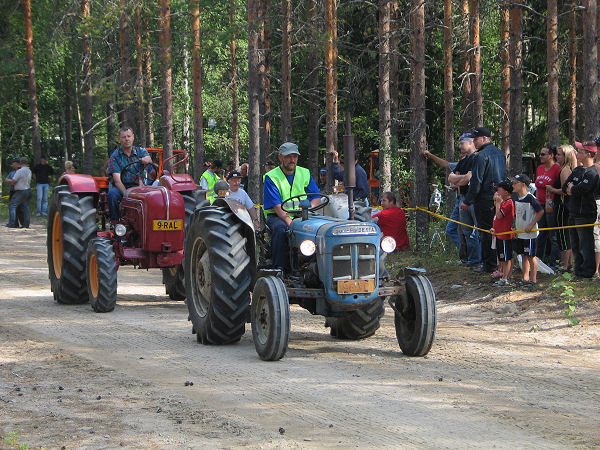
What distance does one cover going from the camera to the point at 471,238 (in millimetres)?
14477

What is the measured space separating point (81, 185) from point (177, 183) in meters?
1.34

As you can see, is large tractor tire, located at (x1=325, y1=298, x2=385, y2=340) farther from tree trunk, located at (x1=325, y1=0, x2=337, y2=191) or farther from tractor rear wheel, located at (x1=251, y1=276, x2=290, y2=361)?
tree trunk, located at (x1=325, y1=0, x2=337, y2=191)

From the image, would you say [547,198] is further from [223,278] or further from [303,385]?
[303,385]

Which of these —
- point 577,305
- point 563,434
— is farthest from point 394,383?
point 577,305

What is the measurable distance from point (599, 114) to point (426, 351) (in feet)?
35.5

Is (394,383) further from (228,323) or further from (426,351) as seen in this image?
(228,323)

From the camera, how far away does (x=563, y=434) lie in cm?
633

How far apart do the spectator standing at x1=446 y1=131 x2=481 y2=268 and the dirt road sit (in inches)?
91.4

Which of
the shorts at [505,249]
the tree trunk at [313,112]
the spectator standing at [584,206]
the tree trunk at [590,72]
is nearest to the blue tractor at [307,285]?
the shorts at [505,249]

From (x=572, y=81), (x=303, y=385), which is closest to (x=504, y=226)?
(x=303, y=385)

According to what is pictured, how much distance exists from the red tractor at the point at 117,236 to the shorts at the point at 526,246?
4328 mm

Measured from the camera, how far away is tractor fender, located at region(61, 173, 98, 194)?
13.3 m

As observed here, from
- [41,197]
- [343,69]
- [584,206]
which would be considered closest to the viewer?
[584,206]

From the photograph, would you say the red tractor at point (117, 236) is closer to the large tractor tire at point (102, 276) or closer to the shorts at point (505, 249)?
the large tractor tire at point (102, 276)
